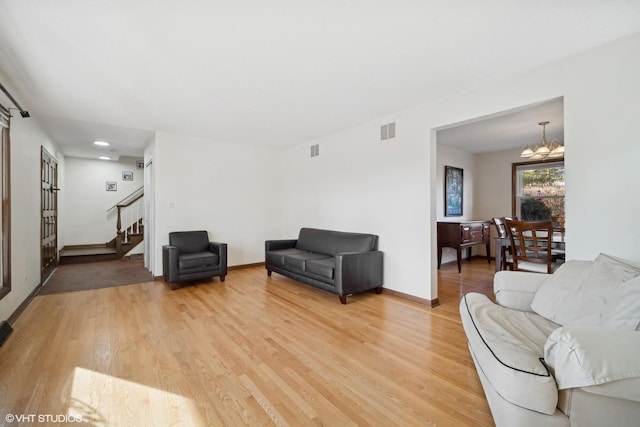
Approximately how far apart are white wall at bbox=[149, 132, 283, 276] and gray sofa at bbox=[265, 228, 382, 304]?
1069 mm

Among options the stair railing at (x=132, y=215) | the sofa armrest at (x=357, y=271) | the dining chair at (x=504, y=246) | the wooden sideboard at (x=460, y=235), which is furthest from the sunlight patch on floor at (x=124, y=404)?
the stair railing at (x=132, y=215)

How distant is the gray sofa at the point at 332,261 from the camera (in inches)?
138

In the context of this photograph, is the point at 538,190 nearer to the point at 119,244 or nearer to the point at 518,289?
the point at 518,289

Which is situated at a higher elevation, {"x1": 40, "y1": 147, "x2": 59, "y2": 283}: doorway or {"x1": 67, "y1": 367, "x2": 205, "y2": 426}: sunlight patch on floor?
{"x1": 40, "y1": 147, "x2": 59, "y2": 283}: doorway

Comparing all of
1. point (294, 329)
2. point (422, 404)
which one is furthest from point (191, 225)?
point (422, 404)

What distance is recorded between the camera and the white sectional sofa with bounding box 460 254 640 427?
113cm

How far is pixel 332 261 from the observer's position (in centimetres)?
381

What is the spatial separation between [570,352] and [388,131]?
3270 mm

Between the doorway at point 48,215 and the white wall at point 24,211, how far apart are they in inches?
13.1

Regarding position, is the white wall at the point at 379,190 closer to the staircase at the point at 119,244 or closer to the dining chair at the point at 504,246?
the dining chair at the point at 504,246

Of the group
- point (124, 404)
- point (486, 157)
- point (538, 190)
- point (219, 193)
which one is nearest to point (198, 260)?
point (219, 193)

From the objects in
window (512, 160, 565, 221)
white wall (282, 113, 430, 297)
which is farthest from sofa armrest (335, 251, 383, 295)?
window (512, 160, 565, 221)

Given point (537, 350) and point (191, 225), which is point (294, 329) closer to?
point (537, 350)

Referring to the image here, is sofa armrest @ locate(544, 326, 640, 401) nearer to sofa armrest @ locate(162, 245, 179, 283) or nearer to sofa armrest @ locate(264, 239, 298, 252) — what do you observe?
sofa armrest @ locate(264, 239, 298, 252)
